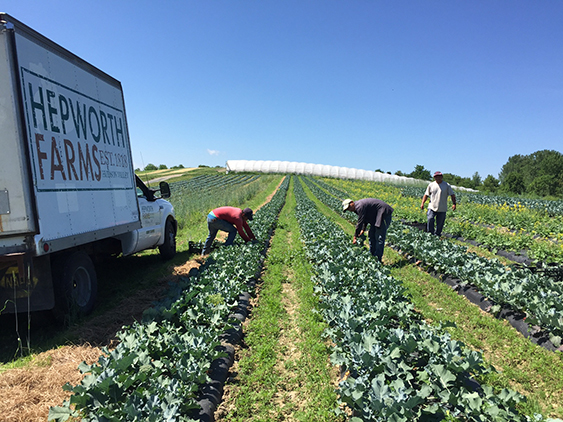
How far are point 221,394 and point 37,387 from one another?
1.98 meters

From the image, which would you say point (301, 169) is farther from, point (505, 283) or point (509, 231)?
point (505, 283)

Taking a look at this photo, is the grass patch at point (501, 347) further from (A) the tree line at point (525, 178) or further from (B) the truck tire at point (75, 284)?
(A) the tree line at point (525, 178)

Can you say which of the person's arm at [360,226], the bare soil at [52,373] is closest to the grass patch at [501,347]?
the person's arm at [360,226]

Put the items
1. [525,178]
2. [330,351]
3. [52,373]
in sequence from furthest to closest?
[525,178] → [330,351] → [52,373]

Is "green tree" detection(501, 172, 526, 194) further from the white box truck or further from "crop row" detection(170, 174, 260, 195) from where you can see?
the white box truck

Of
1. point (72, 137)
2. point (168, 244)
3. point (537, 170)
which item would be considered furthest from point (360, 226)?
point (537, 170)

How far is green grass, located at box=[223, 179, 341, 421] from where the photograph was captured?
337 cm

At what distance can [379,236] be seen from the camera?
7953 millimetres

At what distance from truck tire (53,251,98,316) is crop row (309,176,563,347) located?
6.65 metres

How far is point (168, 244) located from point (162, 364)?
6.19m

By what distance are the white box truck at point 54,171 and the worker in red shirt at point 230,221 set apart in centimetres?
262

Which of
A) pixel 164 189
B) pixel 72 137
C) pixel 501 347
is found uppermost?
pixel 72 137

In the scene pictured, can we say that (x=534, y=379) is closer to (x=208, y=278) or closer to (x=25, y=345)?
(x=208, y=278)

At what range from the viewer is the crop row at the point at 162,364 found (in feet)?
9.09
